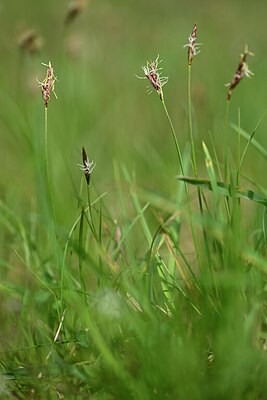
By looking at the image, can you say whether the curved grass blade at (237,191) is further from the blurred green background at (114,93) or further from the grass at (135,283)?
the blurred green background at (114,93)

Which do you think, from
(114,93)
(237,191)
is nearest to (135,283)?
(237,191)

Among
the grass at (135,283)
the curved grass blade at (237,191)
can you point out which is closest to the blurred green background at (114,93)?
the grass at (135,283)

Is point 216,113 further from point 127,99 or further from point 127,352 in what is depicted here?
point 127,352

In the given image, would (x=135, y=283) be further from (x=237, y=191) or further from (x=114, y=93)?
(x=114, y=93)

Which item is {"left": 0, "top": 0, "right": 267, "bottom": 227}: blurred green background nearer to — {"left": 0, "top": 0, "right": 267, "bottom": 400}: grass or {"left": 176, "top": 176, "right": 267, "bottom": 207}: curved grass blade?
{"left": 0, "top": 0, "right": 267, "bottom": 400}: grass

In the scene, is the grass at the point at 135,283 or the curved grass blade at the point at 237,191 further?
the curved grass blade at the point at 237,191

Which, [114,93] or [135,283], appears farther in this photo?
[114,93]

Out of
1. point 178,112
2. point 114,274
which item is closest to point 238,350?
point 114,274

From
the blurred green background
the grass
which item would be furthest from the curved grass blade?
the blurred green background

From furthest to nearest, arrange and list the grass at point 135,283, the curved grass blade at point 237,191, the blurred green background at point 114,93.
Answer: the blurred green background at point 114,93 → the curved grass blade at point 237,191 → the grass at point 135,283
